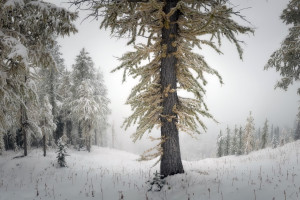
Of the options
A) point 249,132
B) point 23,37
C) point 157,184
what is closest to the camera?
point 157,184

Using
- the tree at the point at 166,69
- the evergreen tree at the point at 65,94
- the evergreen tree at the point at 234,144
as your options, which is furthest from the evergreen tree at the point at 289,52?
the evergreen tree at the point at 234,144

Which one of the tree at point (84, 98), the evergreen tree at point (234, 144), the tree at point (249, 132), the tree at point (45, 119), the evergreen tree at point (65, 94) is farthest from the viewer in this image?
the evergreen tree at point (234, 144)

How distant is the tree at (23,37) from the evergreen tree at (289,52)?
11.6 metres

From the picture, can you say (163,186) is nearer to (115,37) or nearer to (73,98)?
(115,37)

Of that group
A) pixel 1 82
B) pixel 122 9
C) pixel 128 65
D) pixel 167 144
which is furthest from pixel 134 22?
pixel 1 82

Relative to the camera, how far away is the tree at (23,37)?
588 centimetres

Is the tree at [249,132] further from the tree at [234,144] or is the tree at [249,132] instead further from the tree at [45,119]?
the tree at [45,119]

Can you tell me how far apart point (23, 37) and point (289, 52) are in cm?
1357

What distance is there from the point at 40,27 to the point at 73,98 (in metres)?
19.6

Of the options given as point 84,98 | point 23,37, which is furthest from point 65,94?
point 23,37

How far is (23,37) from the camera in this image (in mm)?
6902

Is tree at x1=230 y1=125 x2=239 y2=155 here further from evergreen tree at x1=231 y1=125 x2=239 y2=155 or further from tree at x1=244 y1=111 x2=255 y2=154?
tree at x1=244 y1=111 x2=255 y2=154

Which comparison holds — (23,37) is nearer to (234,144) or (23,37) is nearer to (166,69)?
(166,69)

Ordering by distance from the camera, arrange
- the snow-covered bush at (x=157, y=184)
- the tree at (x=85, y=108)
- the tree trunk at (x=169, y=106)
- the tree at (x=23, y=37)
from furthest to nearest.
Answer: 1. the tree at (x=85, y=108)
2. the tree at (x=23, y=37)
3. the tree trunk at (x=169, y=106)
4. the snow-covered bush at (x=157, y=184)
